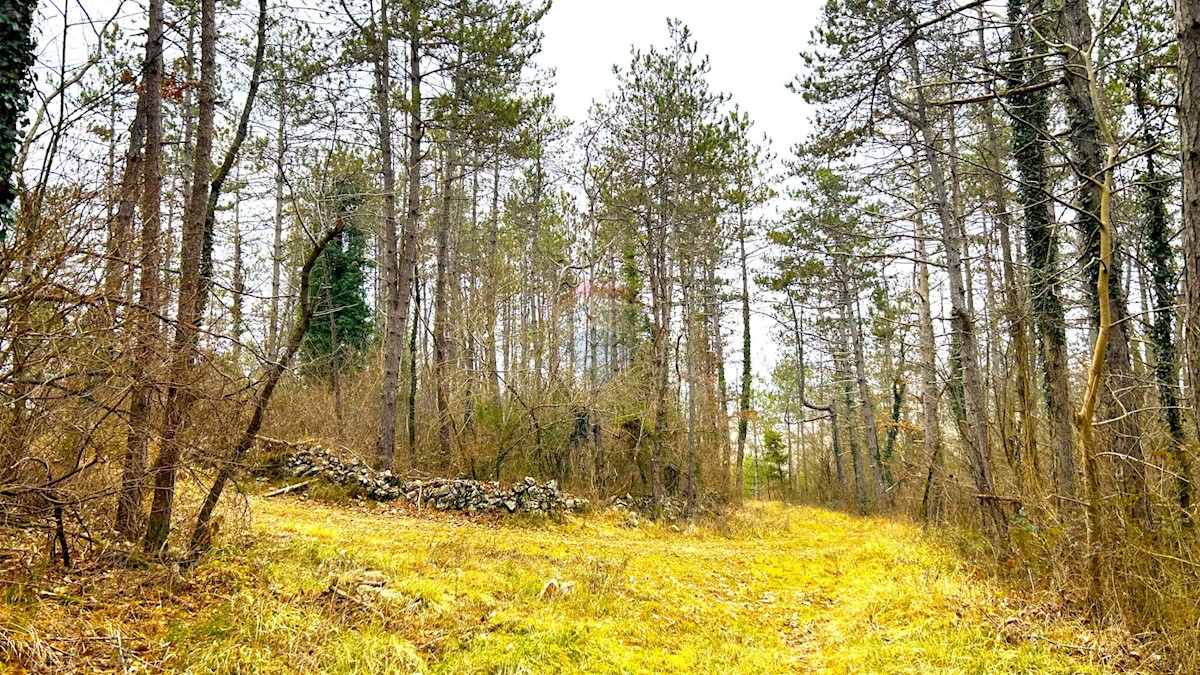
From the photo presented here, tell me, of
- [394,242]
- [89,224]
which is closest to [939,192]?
[394,242]

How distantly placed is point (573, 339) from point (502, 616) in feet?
28.5

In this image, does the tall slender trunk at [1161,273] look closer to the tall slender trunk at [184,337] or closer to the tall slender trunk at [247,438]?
the tall slender trunk at [247,438]

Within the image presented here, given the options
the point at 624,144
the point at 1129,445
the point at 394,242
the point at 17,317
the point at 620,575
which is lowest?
the point at 620,575

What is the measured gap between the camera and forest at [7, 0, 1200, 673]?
361 cm

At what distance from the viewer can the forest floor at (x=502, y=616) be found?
3408 millimetres

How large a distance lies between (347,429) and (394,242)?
392 cm

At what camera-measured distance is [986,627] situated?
174 inches

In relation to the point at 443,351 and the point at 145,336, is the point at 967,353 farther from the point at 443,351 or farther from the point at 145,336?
the point at 145,336

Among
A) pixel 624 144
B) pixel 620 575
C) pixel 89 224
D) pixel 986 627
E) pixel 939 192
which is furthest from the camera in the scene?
pixel 624 144

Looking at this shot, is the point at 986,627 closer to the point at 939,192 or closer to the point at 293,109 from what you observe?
the point at 939,192

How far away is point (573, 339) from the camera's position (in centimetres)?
1287

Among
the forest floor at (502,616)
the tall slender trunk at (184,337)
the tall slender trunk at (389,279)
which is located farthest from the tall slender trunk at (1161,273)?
the tall slender trunk at (389,279)

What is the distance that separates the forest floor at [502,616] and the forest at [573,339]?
5cm

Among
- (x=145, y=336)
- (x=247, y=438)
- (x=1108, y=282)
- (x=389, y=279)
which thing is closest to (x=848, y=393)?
(x=1108, y=282)
